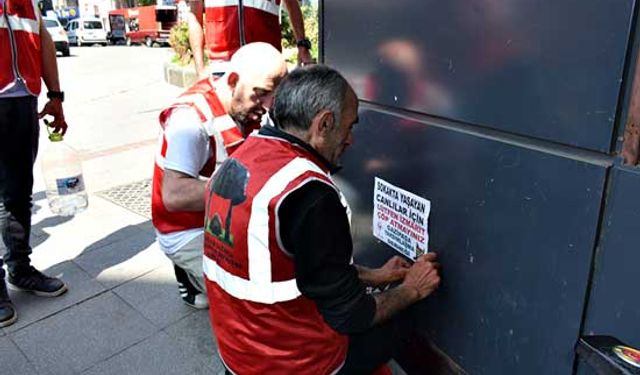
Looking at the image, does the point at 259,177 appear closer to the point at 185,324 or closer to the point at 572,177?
the point at 572,177

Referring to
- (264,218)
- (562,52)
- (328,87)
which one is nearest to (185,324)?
(264,218)

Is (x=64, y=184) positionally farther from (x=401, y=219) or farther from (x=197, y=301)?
(x=401, y=219)

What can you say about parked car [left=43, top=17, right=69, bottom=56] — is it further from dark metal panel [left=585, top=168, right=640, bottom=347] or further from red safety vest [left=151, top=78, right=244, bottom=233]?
dark metal panel [left=585, top=168, right=640, bottom=347]

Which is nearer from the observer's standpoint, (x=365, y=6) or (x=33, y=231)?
(x=365, y=6)

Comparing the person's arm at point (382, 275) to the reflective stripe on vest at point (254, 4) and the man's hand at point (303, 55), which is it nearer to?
the man's hand at point (303, 55)

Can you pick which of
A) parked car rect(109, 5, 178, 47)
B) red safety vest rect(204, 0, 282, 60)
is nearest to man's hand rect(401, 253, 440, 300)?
red safety vest rect(204, 0, 282, 60)

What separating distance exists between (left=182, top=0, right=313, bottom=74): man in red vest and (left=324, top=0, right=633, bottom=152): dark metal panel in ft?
4.21

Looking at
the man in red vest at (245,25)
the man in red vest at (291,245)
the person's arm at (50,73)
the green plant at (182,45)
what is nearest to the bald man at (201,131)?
the man in red vest at (291,245)

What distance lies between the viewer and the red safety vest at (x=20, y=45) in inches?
99.3

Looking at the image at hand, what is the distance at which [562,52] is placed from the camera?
1176 mm

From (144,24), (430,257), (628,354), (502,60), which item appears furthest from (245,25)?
(144,24)

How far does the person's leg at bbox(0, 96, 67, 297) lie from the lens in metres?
2.58

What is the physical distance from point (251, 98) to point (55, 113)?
4.72 feet

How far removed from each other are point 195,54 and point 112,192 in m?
1.61
